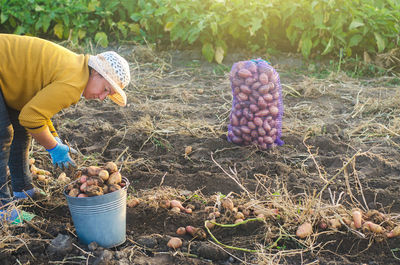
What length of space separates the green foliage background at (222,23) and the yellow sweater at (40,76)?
3466 mm

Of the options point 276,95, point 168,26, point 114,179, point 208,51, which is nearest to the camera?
point 114,179

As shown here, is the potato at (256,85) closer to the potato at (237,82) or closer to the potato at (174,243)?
the potato at (237,82)

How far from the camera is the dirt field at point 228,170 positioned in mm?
2166

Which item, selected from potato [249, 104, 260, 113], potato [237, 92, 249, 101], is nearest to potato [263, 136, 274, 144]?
potato [249, 104, 260, 113]

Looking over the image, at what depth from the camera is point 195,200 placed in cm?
266

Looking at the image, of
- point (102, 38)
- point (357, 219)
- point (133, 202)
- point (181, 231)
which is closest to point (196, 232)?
point (181, 231)

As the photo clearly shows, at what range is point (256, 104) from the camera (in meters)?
3.32

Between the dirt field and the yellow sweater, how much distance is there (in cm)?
53

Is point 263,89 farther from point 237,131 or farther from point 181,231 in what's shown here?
point 181,231

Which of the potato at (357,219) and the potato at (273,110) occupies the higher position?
the potato at (273,110)

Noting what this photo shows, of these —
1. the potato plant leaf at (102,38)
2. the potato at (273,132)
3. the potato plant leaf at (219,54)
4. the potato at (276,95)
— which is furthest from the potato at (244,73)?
the potato plant leaf at (102,38)

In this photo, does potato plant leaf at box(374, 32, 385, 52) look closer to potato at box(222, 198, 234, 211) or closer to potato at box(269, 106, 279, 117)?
potato at box(269, 106, 279, 117)

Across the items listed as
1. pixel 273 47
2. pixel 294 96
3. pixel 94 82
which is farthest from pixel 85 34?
pixel 94 82

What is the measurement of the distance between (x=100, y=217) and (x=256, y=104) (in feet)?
5.26
